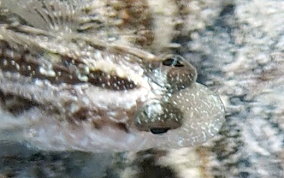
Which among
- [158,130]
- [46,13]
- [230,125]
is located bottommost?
[158,130]

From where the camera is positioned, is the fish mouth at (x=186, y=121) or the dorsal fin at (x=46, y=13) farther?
the dorsal fin at (x=46, y=13)

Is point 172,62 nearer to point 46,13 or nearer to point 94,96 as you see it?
point 94,96

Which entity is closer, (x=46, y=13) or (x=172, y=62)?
(x=172, y=62)

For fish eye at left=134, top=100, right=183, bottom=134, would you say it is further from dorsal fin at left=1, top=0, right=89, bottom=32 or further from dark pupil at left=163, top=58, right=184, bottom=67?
dorsal fin at left=1, top=0, right=89, bottom=32

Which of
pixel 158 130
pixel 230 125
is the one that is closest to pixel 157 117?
pixel 158 130

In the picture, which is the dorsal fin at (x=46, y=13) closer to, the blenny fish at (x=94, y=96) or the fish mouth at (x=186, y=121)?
the blenny fish at (x=94, y=96)

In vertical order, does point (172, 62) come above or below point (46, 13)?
below

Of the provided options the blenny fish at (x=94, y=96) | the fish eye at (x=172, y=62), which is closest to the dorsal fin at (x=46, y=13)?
the blenny fish at (x=94, y=96)

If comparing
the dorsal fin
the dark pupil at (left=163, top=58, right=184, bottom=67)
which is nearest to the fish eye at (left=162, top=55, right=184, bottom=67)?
the dark pupil at (left=163, top=58, right=184, bottom=67)
